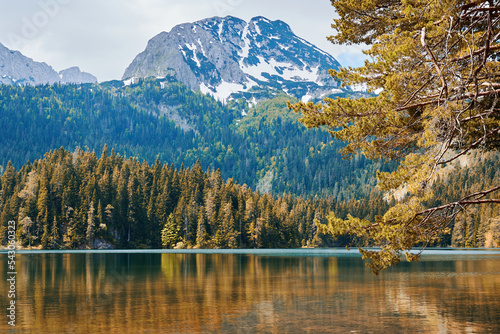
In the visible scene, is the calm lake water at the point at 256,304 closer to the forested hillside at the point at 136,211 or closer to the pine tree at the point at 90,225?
the pine tree at the point at 90,225

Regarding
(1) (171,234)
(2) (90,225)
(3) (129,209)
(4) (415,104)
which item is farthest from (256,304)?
(3) (129,209)

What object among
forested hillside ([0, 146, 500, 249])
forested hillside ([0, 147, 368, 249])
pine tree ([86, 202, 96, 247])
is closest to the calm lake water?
pine tree ([86, 202, 96, 247])

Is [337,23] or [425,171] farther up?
[337,23]

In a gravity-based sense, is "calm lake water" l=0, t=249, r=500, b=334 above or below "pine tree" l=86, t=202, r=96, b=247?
below

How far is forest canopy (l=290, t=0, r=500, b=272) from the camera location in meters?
18.0

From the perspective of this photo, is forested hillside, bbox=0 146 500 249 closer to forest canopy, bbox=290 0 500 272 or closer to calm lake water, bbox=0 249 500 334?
calm lake water, bbox=0 249 500 334

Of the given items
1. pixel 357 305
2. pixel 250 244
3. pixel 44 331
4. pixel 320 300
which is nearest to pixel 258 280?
pixel 320 300

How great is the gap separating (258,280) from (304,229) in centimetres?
13918

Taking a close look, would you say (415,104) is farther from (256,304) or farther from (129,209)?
(129,209)

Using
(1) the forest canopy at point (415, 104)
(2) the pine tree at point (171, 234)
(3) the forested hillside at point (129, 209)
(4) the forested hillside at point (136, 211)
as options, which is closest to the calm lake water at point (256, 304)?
(1) the forest canopy at point (415, 104)

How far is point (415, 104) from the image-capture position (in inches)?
793

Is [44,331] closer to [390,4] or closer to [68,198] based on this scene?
[390,4]

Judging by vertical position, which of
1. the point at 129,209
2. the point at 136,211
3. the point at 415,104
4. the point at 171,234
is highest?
the point at 415,104

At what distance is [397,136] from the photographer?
22.0m
